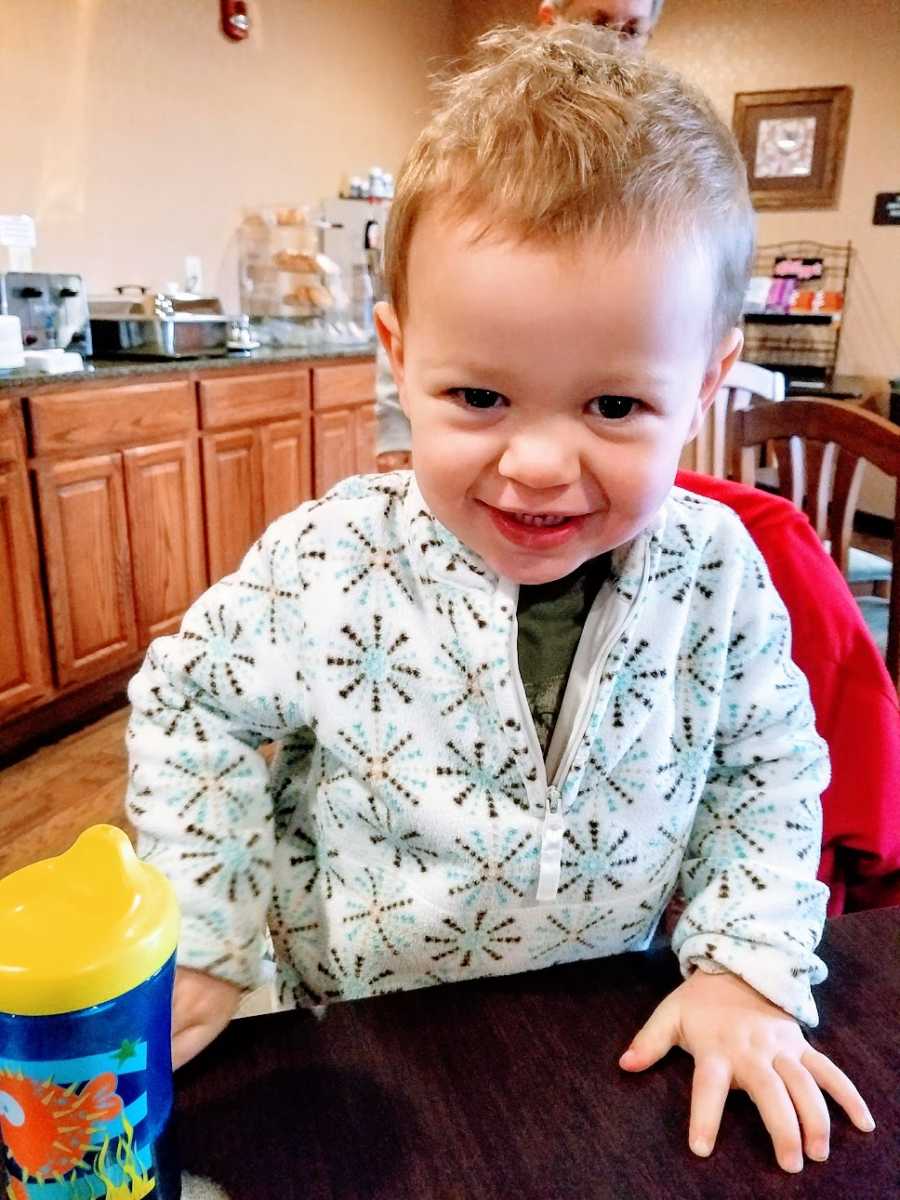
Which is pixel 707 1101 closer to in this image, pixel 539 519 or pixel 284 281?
pixel 539 519

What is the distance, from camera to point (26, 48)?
296 centimetres

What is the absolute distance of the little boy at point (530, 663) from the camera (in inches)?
22.1

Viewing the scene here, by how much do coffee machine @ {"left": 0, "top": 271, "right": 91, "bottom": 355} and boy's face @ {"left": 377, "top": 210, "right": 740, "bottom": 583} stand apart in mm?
2451

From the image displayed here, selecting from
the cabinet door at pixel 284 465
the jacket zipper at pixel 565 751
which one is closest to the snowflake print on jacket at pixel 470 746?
the jacket zipper at pixel 565 751

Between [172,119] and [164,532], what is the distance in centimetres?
175

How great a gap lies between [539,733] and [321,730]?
0.17 m

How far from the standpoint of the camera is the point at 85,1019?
1.16 feet

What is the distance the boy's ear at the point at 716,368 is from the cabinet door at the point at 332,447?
10.3 feet

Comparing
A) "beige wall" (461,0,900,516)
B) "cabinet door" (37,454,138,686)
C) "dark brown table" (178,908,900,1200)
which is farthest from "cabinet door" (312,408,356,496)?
"dark brown table" (178,908,900,1200)

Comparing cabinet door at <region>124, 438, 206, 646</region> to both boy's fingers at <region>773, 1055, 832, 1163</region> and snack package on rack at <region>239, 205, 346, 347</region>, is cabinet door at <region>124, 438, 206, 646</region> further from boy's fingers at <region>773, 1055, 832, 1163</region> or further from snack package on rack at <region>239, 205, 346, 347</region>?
boy's fingers at <region>773, 1055, 832, 1163</region>

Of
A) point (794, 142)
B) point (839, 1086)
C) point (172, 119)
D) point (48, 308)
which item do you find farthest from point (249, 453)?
point (794, 142)

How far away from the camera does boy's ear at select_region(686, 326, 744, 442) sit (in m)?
0.65

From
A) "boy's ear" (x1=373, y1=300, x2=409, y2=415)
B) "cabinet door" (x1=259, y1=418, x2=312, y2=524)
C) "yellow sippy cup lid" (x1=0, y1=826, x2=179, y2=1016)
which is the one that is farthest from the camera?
"cabinet door" (x1=259, y1=418, x2=312, y2=524)

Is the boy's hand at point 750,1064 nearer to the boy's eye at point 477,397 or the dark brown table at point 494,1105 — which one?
the dark brown table at point 494,1105
